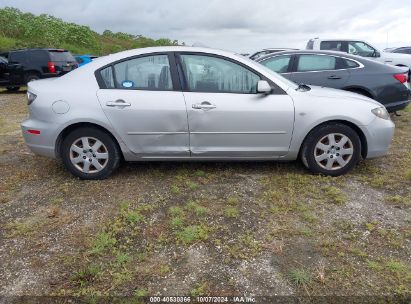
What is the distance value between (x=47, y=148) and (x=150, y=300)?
8.72ft

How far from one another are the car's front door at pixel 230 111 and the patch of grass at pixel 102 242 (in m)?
1.56

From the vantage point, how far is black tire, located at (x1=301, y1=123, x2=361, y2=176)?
457 centimetres

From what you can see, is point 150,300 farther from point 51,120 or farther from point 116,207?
point 51,120

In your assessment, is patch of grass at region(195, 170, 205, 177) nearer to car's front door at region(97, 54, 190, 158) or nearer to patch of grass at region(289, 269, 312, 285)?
car's front door at region(97, 54, 190, 158)

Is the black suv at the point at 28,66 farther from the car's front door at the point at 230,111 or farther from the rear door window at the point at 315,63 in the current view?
A: the car's front door at the point at 230,111

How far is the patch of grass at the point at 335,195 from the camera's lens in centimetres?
404

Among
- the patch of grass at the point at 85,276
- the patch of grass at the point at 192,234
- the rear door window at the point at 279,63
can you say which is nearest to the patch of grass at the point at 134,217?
the patch of grass at the point at 192,234

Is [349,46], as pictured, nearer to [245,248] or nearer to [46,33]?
[245,248]

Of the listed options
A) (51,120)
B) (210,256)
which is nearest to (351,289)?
(210,256)

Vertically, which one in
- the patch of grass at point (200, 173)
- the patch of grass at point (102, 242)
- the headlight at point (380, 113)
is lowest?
the patch of grass at point (200, 173)

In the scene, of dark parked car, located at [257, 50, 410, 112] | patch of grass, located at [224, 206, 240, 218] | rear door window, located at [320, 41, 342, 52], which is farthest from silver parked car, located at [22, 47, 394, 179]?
rear door window, located at [320, 41, 342, 52]

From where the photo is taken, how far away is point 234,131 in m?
4.47

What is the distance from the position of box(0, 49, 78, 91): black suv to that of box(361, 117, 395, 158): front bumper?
12.3 m

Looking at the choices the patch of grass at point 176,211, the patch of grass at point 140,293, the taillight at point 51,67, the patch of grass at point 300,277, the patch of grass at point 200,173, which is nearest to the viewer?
the patch of grass at point 140,293
